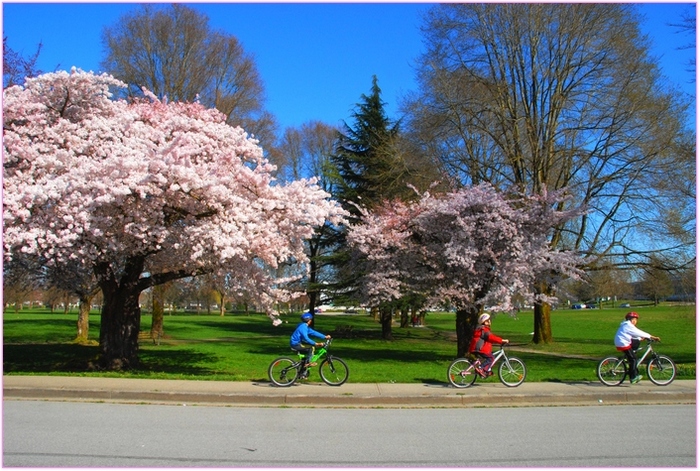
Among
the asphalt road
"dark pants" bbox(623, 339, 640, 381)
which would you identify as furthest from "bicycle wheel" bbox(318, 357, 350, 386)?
"dark pants" bbox(623, 339, 640, 381)

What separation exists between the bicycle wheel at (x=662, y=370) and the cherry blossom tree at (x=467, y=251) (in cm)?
542

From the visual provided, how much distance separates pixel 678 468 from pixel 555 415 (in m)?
3.72

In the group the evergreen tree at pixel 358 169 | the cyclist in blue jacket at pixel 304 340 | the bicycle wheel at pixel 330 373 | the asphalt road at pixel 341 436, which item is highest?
the evergreen tree at pixel 358 169

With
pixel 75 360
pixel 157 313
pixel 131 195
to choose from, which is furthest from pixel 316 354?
pixel 157 313

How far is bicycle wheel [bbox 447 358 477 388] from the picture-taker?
42.3 feet

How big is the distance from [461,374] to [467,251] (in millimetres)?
5830

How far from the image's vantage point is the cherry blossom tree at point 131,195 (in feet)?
42.9

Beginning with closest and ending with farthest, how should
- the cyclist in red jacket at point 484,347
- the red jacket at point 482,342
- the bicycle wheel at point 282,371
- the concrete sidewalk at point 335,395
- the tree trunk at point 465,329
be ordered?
the concrete sidewalk at point 335,395 → the bicycle wheel at point 282,371 → the cyclist in red jacket at point 484,347 → the red jacket at point 482,342 → the tree trunk at point 465,329

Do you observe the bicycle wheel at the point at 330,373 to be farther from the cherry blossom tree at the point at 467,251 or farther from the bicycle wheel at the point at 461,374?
the cherry blossom tree at the point at 467,251

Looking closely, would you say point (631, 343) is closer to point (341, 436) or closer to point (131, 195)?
point (341, 436)

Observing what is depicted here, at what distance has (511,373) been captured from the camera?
517 inches

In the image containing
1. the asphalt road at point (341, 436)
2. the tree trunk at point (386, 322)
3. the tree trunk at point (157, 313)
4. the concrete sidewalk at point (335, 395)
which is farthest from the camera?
the tree trunk at point (386, 322)

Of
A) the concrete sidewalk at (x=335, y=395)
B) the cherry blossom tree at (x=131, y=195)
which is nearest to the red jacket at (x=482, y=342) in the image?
the concrete sidewalk at (x=335, y=395)

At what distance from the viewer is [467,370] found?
509 inches
